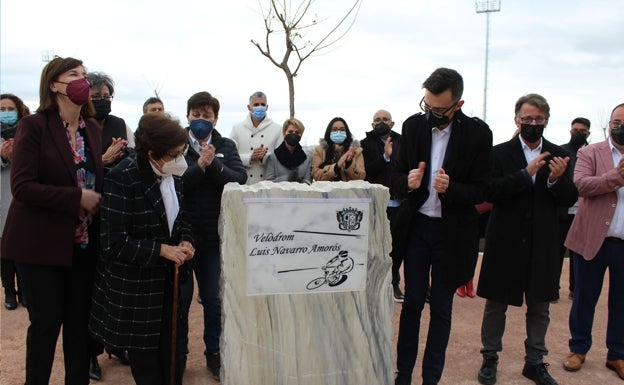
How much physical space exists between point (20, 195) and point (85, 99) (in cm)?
65

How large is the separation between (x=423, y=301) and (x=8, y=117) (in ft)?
14.0

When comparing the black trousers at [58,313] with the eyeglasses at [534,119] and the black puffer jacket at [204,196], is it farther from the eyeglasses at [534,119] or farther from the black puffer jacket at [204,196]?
the eyeglasses at [534,119]

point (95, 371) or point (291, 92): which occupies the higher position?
point (291, 92)

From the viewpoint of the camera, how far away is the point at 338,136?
5594 mm

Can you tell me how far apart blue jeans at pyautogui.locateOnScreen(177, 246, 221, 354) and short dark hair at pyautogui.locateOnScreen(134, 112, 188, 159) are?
3.80 feet

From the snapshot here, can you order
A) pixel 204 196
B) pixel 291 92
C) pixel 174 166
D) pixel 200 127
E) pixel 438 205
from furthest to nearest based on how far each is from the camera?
pixel 291 92, pixel 200 127, pixel 204 196, pixel 438 205, pixel 174 166

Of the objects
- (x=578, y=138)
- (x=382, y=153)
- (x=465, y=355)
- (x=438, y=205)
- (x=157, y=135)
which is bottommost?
(x=465, y=355)

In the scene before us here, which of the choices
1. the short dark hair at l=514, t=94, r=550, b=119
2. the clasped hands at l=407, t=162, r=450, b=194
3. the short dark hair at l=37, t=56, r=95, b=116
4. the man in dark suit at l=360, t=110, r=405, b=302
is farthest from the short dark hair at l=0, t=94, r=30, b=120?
the short dark hair at l=514, t=94, r=550, b=119

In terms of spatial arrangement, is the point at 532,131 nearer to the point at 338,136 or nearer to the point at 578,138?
the point at 338,136

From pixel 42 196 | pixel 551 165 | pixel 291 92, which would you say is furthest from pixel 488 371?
pixel 291 92

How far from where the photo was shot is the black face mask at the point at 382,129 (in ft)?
18.8

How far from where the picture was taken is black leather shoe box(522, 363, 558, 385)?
381 centimetres

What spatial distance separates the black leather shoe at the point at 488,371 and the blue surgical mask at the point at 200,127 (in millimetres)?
2725

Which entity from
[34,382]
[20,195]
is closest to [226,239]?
[20,195]
